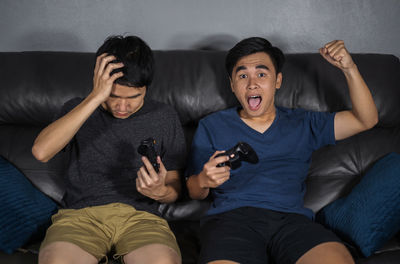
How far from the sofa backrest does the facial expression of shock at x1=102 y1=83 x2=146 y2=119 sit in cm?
39

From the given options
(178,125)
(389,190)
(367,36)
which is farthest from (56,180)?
(367,36)

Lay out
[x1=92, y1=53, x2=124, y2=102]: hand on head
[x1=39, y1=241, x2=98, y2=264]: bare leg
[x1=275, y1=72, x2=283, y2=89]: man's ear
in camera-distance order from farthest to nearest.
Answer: [x1=275, y1=72, x2=283, y2=89]: man's ear, [x1=92, y1=53, x2=124, y2=102]: hand on head, [x1=39, y1=241, x2=98, y2=264]: bare leg

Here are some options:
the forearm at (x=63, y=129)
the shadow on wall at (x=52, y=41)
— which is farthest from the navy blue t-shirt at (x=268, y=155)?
the shadow on wall at (x=52, y=41)

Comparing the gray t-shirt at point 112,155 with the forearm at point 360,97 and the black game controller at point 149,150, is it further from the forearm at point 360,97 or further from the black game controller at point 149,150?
the forearm at point 360,97

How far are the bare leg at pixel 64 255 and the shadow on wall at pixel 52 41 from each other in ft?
4.61

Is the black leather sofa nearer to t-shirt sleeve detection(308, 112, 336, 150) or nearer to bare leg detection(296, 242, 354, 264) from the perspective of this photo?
t-shirt sleeve detection(308, 112, 336, 150)

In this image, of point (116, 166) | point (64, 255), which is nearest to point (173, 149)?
point (116, 166)

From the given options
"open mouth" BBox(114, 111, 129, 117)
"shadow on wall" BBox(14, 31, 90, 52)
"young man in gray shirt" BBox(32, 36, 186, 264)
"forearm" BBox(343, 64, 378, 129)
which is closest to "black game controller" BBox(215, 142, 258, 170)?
"young man in gray shirt" BBox(32, 36, 186, 264)

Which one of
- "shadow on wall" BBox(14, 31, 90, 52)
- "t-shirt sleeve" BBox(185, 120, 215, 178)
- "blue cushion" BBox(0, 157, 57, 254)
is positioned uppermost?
"shadow on wall" BBox(14, 31, 90, 52)

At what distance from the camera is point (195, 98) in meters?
2.04

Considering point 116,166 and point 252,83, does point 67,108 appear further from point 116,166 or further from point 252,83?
point 252,83

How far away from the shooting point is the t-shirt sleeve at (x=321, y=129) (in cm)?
177

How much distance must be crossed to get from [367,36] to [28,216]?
202cm

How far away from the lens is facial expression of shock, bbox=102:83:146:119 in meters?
1.58
